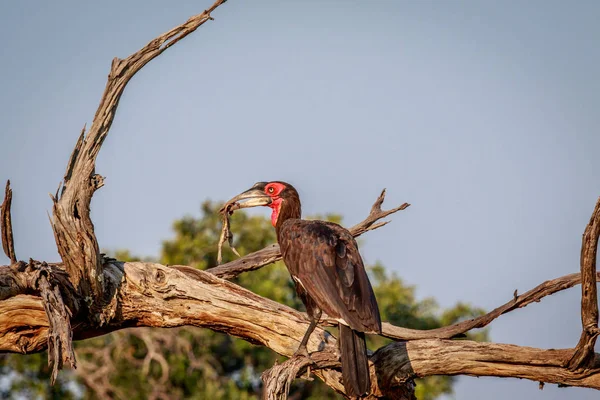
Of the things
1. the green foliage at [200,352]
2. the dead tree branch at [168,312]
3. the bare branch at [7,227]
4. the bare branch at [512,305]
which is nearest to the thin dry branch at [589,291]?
the dead tree branch at [168,312]

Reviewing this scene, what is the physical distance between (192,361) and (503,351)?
6924mm

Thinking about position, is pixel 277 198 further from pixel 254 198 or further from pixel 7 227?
pixel 7 227

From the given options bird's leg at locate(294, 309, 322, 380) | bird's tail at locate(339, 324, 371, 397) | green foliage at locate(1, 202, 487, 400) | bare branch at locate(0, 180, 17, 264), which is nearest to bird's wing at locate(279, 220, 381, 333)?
bird's tail at locate(339, 324, 371, 397)

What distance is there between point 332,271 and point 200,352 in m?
7.21

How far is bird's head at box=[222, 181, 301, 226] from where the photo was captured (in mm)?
6418

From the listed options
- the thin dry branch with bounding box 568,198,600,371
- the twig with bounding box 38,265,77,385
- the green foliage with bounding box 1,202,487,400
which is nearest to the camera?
the thin dry branch with bounding box 568,198,600,371

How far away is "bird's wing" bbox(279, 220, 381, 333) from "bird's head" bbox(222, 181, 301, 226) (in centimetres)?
44

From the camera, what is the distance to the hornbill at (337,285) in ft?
16.8

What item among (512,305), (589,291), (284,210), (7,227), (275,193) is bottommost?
(589,291)

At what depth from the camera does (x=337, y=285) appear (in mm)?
5375

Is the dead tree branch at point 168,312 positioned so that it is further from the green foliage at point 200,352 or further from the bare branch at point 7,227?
the green foliage at point 200,352

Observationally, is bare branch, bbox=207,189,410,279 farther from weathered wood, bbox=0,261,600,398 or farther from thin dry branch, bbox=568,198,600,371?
thin dry branch, bbox=568,198,600,371

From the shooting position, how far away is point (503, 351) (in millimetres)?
5371

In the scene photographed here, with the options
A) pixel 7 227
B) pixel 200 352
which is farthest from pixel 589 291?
pixel 200 352
